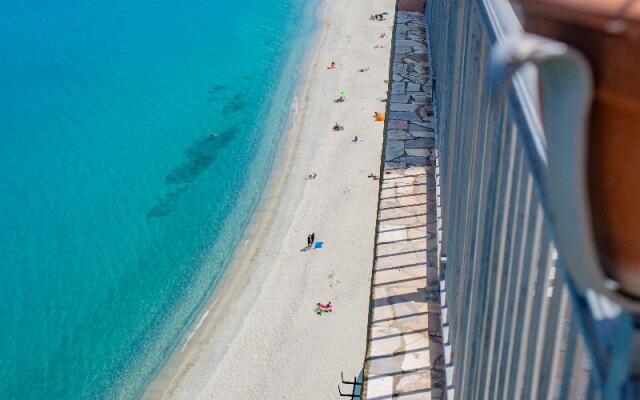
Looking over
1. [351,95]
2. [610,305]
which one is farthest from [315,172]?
[610,305]

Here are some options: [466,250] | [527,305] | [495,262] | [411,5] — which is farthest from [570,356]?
[411,5]

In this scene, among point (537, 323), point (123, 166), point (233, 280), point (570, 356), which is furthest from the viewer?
point (123, 166)

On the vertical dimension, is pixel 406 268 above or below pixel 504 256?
below

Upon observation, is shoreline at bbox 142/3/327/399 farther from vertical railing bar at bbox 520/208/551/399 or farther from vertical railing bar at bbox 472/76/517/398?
vertical railing bar at bbox 520/208/551/399

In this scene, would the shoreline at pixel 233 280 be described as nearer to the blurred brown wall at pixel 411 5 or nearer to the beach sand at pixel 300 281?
the beach sand at pixel 300 281

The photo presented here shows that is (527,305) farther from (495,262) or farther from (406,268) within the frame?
(406,268)

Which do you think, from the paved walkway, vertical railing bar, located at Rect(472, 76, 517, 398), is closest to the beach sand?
the paved walkway
